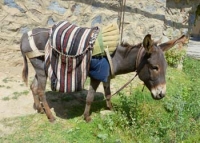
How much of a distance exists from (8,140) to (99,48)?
169cm

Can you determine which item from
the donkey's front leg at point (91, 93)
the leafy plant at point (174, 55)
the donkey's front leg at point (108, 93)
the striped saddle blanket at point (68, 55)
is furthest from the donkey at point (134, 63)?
the leafy plant at point (174, 55)

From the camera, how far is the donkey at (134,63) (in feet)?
11.3

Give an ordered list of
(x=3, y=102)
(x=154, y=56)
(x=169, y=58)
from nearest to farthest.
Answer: (x=154, y=56) → (x=3, y=102) → (x=169, y=58)

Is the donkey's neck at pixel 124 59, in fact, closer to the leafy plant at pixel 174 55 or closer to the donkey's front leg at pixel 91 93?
the donkey's front leg at pixel 91 93

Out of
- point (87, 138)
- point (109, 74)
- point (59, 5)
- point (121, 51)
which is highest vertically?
point (59, 5)

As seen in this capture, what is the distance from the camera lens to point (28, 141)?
3.50 m

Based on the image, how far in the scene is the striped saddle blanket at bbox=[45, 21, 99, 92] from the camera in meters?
3.52

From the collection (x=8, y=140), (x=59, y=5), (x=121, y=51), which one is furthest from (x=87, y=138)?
(x=59, y=5)

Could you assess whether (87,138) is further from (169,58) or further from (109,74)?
(169,58)

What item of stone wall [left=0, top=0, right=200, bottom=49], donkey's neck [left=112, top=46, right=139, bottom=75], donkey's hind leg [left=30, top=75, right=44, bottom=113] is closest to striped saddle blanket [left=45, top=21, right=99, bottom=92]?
donkey's neck [left=112, top=46, right=139, bottom=75]

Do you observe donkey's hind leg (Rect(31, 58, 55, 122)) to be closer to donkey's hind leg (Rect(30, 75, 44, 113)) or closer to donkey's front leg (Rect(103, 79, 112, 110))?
donkey's hind leg (Rect(30, 75, 44, 113))

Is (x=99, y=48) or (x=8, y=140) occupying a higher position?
(x=99, y=48)

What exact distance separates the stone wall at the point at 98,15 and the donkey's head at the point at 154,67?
9.47ft

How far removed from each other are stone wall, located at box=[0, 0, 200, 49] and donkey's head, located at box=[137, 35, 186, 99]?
2.89 m
